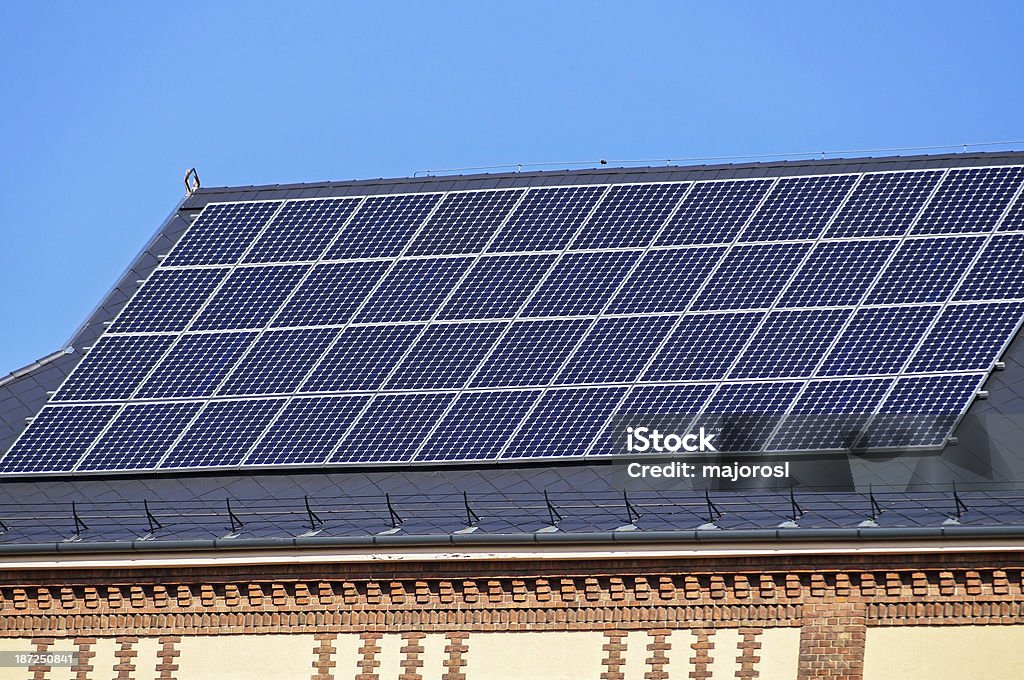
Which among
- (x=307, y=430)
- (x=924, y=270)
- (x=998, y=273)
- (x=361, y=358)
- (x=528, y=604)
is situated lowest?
(x=528, y=604)

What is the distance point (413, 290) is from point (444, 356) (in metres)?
3.28

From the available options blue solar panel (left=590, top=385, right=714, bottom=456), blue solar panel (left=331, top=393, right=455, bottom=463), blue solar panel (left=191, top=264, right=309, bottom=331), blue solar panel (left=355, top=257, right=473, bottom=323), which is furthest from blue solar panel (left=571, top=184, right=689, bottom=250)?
blue solar panel (left=191, top=264, right=309, bottom=331)

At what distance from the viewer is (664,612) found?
136 ft

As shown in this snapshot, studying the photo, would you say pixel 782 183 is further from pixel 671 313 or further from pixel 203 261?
pixel 203 261

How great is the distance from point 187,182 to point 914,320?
843 inches

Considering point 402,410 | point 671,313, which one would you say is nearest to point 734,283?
point 671,313

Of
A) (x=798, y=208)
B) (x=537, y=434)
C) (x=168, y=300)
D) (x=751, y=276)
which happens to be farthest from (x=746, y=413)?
(x=168, y=300)

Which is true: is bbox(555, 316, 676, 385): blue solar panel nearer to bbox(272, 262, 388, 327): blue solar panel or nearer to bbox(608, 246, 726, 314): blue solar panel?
bbox(608, 246, 726, 314): blue solar panel

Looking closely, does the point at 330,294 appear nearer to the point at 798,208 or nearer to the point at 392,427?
the point at 392,427

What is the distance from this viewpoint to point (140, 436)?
4975 cm

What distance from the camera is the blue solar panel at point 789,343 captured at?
47719mm

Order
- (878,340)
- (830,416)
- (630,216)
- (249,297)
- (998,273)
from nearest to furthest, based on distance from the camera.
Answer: (830,416) → (878,340) → (998,273) → (249,297) → (630,216)

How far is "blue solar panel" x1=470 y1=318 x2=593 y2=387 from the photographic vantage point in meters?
49.3

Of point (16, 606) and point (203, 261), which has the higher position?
point (203, 261)
